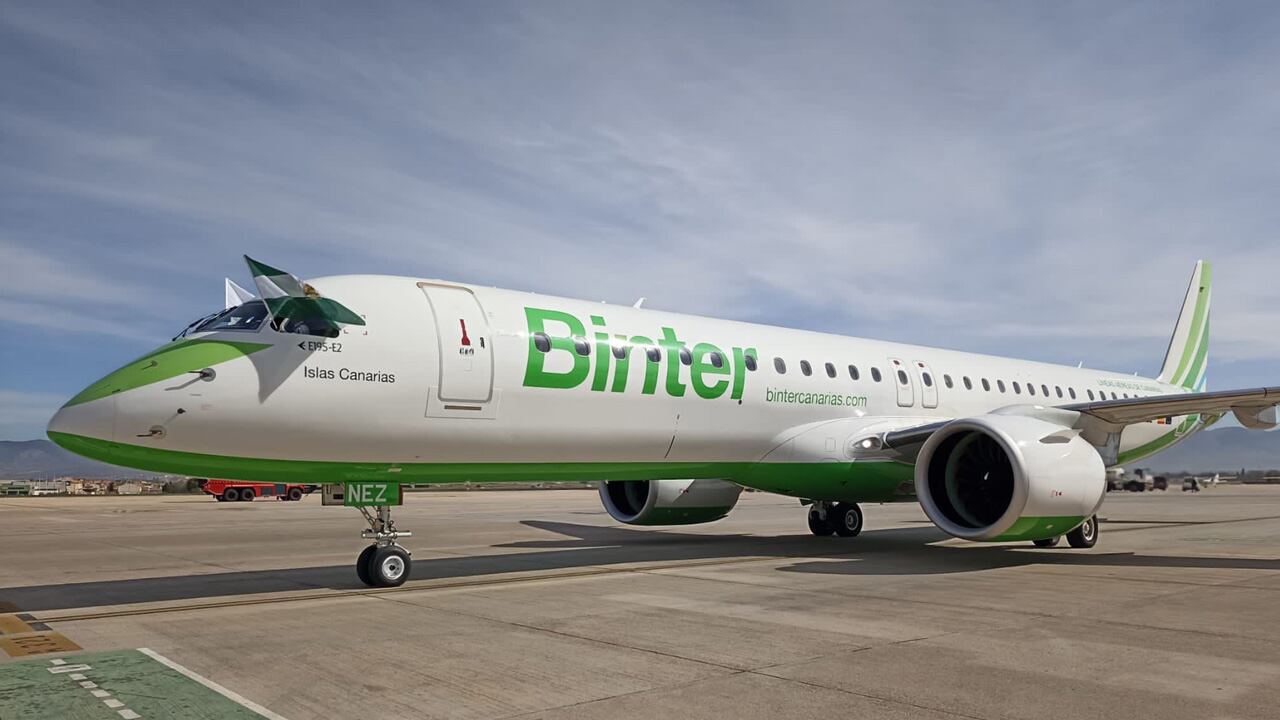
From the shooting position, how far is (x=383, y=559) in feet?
33.4

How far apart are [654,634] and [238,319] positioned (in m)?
5.67

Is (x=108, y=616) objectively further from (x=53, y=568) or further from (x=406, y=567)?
(x=53, y=568)

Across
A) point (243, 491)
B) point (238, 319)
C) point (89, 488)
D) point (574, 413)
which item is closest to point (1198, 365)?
point (574, 413)

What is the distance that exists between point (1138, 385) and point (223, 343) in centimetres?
2058

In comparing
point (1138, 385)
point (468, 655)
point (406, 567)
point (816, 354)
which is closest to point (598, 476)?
point (406, 567)

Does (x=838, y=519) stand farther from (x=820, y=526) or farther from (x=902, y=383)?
(x=902, y=383)

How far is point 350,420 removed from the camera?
32.2 ft

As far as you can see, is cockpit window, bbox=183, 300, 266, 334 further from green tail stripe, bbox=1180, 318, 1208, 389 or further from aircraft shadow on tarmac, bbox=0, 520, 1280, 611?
green tail stripe, bbox=1180, 318, 1208, 389

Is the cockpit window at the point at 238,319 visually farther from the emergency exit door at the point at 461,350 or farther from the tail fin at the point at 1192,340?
the tail fin at the point at 1192,340

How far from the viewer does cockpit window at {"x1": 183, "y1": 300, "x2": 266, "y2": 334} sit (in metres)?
9.51

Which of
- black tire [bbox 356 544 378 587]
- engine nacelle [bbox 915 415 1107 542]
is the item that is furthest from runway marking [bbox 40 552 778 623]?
engine nacelle [bbox 915 415 1107 542]

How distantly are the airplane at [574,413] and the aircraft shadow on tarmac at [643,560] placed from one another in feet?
2.23

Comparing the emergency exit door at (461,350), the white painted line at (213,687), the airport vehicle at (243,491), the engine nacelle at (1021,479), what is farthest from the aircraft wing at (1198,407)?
the airport vehicle at (243,491)

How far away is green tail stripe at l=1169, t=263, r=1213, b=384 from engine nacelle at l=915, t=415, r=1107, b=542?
13.0 meters
